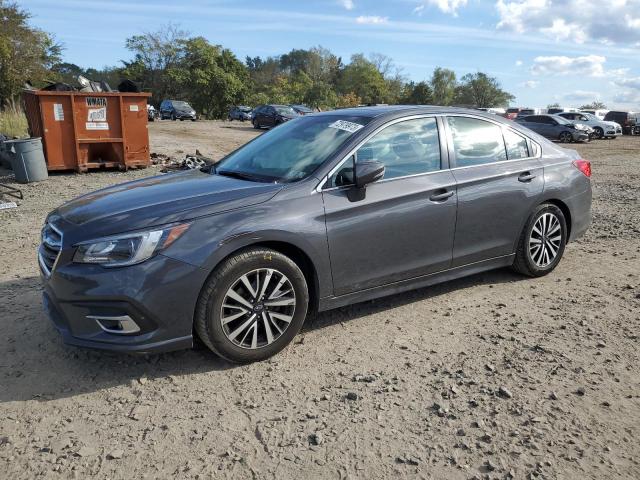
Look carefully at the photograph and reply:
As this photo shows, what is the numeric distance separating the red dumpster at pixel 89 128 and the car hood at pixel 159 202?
28.9ft

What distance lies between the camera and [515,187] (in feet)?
15.6

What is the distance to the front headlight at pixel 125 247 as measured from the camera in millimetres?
3184

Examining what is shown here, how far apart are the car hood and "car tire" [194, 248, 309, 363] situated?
0.39 metres

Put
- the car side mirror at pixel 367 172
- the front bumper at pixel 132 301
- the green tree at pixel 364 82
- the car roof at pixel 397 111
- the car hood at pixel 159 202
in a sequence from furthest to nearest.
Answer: the green tree at pixel 364 82 → the car roof at pixel 397 111 → the car side mirror at pixel 367 172 → the car hood at pixel 159 202 → the front bumper at pixel 132 301

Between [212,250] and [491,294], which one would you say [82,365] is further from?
[491,294]

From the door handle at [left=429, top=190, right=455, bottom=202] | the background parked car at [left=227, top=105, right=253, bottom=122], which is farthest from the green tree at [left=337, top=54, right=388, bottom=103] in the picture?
the door handle at [left=429, top=190, right=455, bottom=202]

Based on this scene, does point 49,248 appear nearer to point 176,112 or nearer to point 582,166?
point 582,166

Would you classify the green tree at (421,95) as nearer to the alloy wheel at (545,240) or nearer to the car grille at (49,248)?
the alloy wheel at (545,240)

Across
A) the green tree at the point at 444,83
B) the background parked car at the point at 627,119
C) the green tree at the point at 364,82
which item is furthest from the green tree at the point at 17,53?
the green tree at the point at 444,83

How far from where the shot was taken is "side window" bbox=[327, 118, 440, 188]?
156 inches

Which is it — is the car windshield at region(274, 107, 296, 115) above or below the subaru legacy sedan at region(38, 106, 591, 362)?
above

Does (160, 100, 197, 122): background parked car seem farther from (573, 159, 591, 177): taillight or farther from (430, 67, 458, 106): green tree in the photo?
(430, 67, 458, 106): green tree

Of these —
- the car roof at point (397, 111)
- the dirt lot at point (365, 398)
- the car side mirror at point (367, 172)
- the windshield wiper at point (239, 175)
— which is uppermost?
the car roof at point (397, 111)

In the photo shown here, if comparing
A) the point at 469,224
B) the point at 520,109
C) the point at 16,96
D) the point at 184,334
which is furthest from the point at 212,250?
the point at 520,109
